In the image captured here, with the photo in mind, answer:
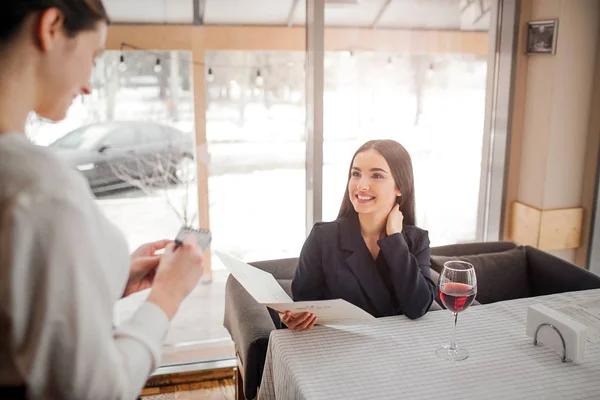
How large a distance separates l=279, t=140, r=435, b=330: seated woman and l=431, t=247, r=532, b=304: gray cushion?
0.65 metres

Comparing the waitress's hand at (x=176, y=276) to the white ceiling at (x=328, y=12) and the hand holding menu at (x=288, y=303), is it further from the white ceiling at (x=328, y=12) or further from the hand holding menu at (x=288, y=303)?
the white ceiling at (x=328, y=12)

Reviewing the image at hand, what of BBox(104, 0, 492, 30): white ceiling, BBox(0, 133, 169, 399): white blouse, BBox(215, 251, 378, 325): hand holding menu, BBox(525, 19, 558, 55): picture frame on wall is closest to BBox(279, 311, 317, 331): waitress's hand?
BBox(215, 251, 378, 325): hand holding menu

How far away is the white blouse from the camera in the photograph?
2.10 feet

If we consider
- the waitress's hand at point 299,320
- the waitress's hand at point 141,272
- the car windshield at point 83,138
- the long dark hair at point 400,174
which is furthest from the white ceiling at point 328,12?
the waitress's hand at point 141,272

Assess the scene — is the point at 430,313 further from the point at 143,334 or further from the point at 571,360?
the point at 143,334

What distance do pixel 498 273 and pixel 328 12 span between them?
5.09ft

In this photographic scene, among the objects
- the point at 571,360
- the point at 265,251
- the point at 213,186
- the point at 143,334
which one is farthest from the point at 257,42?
the point at 143,334

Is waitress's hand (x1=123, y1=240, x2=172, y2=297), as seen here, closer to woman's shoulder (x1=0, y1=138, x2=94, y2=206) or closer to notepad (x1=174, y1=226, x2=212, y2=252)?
notepad (x1=174, y1=226, x2=212, y2=252)

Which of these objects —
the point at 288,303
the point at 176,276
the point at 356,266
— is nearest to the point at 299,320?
the point at 288,303

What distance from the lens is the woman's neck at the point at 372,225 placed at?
1.92 m

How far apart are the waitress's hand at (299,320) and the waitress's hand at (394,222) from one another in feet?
1.55

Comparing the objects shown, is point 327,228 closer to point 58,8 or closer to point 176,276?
point 176,276

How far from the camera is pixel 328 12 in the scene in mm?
2912

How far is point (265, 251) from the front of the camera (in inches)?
130
